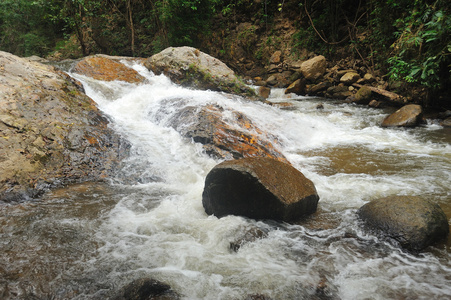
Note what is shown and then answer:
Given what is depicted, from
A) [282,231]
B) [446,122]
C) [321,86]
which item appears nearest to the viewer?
[282,231]

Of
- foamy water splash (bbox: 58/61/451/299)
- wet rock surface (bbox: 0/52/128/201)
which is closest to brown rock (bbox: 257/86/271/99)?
foamy water splash (bbox: 58/61/451/299)

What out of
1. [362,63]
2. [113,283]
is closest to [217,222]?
[113,283]

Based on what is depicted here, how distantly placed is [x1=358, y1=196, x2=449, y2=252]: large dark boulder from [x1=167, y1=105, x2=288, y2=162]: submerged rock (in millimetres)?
2162

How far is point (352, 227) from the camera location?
3137 mm

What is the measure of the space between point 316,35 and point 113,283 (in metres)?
13.5

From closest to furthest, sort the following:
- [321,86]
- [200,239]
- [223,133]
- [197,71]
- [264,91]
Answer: [200,239], [223,133], [197,71], [321,86], [264,91]

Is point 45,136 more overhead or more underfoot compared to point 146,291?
more overhead

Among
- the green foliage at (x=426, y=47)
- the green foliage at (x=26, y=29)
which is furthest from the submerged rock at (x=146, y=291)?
the green foliage at (x=26, y=29)

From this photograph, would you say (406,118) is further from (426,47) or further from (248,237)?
(248,237)

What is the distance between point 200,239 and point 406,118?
671 cm

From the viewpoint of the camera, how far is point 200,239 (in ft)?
9.78

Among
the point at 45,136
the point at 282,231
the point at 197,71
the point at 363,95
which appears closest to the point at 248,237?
the point at 282,231

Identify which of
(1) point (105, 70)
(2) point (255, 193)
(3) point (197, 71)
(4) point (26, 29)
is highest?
(4) point (26, 29)

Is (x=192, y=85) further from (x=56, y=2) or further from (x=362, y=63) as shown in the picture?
(x=56, y=2)
